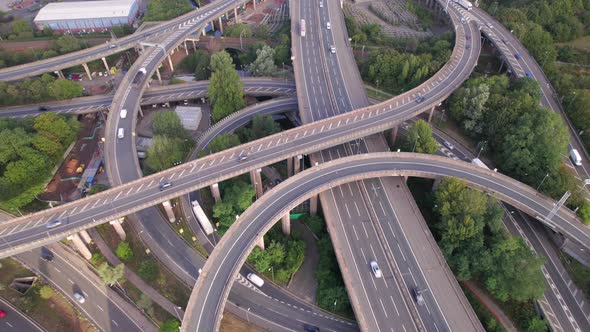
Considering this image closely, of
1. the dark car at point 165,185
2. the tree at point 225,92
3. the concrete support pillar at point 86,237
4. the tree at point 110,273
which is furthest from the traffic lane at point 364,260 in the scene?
the concrete support pillar at point 86,237

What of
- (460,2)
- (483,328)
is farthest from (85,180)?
(460,2)

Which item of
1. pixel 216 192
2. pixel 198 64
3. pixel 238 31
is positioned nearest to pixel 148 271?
pixel 216 192

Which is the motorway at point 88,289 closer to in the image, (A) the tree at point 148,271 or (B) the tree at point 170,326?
(B) the tree at point 170,326

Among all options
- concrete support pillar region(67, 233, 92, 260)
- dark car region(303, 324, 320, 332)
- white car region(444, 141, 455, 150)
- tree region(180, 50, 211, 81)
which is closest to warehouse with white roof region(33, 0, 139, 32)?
tree region(180, 50, 211, 81)

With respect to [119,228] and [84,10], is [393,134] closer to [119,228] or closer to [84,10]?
[119,228]

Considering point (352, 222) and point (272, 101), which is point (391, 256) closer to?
point (352, 222)
